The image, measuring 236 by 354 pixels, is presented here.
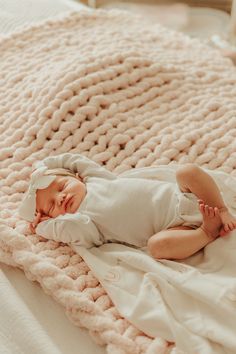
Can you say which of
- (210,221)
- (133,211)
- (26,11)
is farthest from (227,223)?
(26,11)

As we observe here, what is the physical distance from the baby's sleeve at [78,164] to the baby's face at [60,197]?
5 cm

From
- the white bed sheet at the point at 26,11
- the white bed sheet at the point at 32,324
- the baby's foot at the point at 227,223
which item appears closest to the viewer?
the white bed sheet at the point at 32,324

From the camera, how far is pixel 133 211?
3.03ft

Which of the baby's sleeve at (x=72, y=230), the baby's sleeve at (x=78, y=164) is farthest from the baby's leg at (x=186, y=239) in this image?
the baby's sleeve at (x=78, y=164)

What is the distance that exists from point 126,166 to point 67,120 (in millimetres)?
173

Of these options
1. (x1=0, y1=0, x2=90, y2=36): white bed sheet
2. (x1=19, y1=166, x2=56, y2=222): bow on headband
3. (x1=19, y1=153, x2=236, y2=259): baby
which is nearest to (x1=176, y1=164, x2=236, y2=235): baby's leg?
(x1=19, y1=153, x2=236, y2=259): baby

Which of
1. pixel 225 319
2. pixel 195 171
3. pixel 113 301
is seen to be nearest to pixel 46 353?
pixel 113 301

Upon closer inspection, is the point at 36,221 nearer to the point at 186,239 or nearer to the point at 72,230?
the point at 72,230

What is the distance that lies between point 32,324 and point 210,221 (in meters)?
0.33

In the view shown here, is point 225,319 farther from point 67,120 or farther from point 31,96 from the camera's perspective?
point 31,96

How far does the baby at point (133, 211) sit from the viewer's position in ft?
2.81

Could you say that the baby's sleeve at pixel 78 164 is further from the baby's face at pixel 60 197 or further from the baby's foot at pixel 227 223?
the baby's foot at pixel 227 223

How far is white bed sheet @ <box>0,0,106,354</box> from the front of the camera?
757mm

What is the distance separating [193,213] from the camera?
2.96ft
